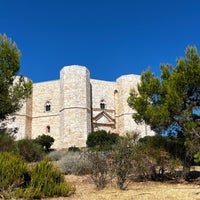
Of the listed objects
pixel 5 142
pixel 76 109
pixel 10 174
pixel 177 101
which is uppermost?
pixel 76 109

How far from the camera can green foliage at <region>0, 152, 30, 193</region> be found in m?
5.96

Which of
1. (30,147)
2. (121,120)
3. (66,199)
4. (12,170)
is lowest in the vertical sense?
(66,199)

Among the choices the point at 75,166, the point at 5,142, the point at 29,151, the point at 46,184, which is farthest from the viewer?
the point at 29,151

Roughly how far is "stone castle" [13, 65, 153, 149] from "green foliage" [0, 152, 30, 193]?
23255mm

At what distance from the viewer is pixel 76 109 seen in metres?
30.6

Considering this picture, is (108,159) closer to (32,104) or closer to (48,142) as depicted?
(48,142)

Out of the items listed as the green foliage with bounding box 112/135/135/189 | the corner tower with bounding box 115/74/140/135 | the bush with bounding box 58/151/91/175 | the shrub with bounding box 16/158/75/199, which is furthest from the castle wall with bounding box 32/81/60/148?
the shrub with bounding box 16/158/75/199

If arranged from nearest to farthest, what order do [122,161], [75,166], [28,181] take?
[28,181], [122,161], [75,166]

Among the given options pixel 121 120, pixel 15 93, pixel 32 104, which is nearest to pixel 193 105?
pixel 15 93

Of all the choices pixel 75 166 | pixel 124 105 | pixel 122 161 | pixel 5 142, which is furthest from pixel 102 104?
pixel 122 161

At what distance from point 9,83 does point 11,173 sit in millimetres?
4346

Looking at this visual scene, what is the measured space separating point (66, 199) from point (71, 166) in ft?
17.3

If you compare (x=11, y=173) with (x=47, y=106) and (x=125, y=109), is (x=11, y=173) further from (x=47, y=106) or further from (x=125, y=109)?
(x=47, y=106)

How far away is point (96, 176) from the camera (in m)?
7.75
